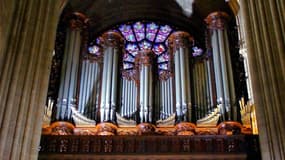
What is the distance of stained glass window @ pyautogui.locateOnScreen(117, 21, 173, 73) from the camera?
1771 cm

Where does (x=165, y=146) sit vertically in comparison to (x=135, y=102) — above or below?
below

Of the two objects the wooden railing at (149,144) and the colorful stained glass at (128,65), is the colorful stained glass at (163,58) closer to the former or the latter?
the colorful stained glass at (128,65)

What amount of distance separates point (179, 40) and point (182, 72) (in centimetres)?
128

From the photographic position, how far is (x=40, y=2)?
13289 millimetres


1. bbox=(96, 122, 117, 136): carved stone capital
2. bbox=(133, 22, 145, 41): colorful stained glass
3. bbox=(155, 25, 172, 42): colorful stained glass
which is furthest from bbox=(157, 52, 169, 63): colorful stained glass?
bbox=(96, 122, 117, 136): carved stone capital

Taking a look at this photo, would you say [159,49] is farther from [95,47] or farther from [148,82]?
[148,82]

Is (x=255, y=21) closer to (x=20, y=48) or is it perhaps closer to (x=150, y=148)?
(x=150, y=148)

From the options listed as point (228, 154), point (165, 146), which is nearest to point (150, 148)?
point (165, 146)

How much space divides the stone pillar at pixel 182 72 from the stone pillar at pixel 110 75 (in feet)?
5.94

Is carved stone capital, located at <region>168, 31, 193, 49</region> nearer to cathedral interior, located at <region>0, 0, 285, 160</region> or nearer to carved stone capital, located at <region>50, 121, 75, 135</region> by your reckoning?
cathedral interior, located at <region>0, 0, 285, 160</region>

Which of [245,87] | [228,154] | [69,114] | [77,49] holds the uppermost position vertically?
[77,49]

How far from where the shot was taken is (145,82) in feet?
52.4

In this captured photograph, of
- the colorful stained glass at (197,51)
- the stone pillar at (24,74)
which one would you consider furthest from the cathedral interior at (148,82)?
the stone pillar at (24,74)

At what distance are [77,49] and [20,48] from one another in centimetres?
453
